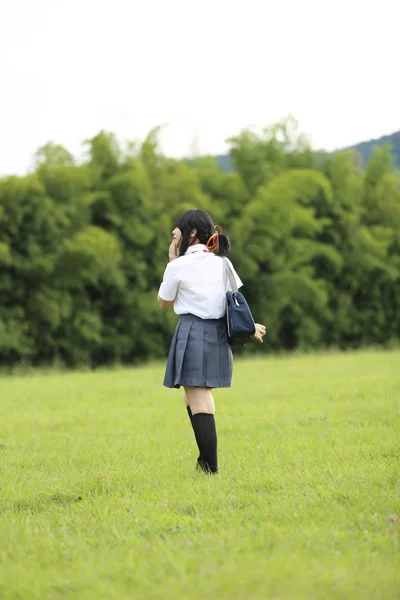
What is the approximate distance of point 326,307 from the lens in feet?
57.4

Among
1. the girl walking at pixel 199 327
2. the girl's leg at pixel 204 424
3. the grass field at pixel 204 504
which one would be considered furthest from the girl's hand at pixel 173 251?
the grass field at pixel 204 504

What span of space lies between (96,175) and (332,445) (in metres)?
10.0

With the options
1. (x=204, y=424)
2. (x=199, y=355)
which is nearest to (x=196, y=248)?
(x=199, y=355)

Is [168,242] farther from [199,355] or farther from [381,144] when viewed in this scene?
[199,355]

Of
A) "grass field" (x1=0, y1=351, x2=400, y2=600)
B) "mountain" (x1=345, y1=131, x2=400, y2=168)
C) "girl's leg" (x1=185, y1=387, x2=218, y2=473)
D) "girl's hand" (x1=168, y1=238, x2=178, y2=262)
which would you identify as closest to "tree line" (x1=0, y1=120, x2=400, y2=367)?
"mountain" (x1=345, y1=131, x2=400, y2=168)

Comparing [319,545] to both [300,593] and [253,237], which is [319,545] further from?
[253,237]

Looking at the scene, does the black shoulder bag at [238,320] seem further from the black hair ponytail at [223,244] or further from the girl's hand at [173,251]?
the girl's hand at [173,251]

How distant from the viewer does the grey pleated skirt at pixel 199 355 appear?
419 cm

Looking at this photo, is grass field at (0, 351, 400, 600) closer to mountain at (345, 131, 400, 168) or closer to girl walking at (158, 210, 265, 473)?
girl walking at (158, 210, 265, 473)

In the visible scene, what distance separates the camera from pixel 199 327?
4242 mm

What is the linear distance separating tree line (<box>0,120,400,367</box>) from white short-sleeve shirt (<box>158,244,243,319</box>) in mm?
8744

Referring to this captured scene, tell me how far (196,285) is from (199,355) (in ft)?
1.29

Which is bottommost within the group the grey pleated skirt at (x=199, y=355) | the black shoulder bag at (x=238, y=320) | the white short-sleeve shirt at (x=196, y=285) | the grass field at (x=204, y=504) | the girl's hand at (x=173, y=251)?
the grass field at (x=204, y=504)

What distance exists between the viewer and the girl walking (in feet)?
13.8
